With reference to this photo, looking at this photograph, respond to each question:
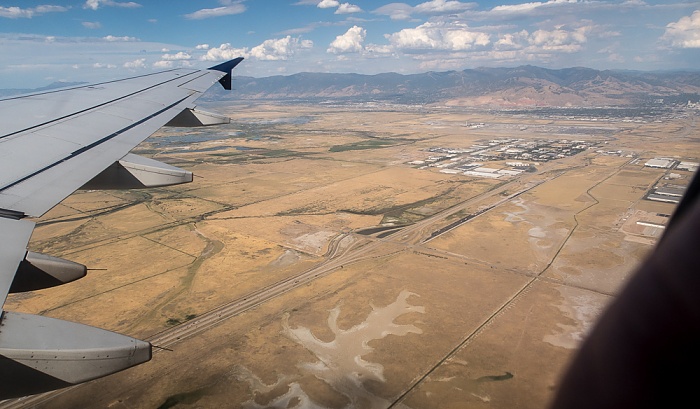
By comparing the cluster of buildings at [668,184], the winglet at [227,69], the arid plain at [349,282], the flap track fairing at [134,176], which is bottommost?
the arid plain at [349,282]

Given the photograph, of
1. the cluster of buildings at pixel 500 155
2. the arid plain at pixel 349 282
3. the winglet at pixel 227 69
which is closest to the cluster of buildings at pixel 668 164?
the arid plain at pixel 349 282

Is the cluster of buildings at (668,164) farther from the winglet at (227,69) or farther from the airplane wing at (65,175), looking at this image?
the airplane wing at (65,175)

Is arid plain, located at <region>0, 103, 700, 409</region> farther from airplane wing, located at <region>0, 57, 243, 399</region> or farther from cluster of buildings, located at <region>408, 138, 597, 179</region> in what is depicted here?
cluster of buildings, located at <region>408, 138, 597, 179</region>

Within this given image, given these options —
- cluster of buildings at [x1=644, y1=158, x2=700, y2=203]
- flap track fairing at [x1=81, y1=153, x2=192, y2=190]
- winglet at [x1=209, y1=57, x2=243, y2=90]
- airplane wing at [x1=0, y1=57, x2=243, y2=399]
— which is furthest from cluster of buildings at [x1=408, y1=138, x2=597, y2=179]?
flap track fairing at [x1=81, y1=153, x2=192, y2=190]

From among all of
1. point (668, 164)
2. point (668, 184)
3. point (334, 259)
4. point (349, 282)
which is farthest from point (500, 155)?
point (349, 282)

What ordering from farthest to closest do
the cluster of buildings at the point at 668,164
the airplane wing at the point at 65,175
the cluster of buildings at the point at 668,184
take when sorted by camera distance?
the cluster of buildings at the point at 668,164
the cluster of buildings at the point at 668,184
the airplane wing at the point at 65,175

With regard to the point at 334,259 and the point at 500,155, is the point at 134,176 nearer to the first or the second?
the point at 334,259
